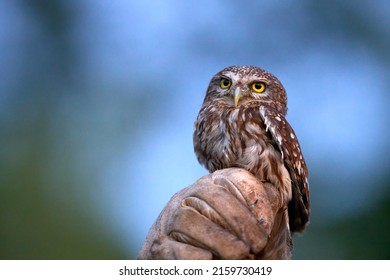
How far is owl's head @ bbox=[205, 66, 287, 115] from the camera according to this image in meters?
2.97

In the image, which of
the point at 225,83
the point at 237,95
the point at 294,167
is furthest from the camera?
the point at 225,83

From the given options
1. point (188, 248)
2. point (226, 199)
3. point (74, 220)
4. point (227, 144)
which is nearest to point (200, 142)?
point (227, 144)

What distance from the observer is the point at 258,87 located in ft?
9.91

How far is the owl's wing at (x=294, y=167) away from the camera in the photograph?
2738 mm

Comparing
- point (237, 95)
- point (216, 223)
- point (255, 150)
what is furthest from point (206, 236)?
point (237, 95)

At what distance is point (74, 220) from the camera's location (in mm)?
5246

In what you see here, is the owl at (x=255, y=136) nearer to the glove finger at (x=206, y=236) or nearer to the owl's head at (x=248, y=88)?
the owl's head at (x=248, y=88)

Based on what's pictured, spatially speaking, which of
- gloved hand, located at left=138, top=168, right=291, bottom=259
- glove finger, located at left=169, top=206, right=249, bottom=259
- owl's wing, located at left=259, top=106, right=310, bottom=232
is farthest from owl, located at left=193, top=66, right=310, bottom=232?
glove finger, located at left=169, top=206, right=249, bottom=259

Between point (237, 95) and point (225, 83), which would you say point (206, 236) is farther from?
point (225, 83)

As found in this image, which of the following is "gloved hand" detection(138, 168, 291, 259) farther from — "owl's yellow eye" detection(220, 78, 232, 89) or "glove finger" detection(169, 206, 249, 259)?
"owl's yellow eye" detection(220, 78, 232, 89)

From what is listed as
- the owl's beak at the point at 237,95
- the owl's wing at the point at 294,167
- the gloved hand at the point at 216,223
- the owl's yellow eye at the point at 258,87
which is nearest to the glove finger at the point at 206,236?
the gloved hand at the point at 216,223

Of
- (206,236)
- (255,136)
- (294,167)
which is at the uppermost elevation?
(255,136)

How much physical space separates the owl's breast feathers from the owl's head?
7 centimetres

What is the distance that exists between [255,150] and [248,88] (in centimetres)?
35
